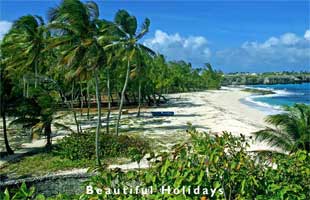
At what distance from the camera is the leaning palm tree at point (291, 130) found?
1064cm

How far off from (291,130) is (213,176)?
8.01 metres

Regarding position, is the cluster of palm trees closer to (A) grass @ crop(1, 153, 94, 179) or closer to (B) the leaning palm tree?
(A) grass @ crop(1, 153, 94, 179)

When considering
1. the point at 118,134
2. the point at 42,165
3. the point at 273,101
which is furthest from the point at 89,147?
the point at 273,101

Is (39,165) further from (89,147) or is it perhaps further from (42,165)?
(89,147)

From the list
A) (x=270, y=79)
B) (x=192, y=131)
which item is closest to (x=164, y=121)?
(x=192, y=131)

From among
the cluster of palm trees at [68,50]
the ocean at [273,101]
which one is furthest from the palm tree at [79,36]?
the ocean at [273,101]

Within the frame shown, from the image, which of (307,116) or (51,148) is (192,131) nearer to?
(307,116)

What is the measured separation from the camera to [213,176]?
138 inches

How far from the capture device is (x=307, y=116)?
35.7 ft

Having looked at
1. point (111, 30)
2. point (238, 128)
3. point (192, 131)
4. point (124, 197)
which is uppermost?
point (111, 30)

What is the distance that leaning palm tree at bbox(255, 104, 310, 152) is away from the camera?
34.9 ft

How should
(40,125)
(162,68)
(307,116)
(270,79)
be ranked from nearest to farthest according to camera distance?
(307,116), (40,125), (162,68), (270,79)

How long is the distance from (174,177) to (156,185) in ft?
0.57

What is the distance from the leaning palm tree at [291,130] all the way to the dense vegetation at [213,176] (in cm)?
700
